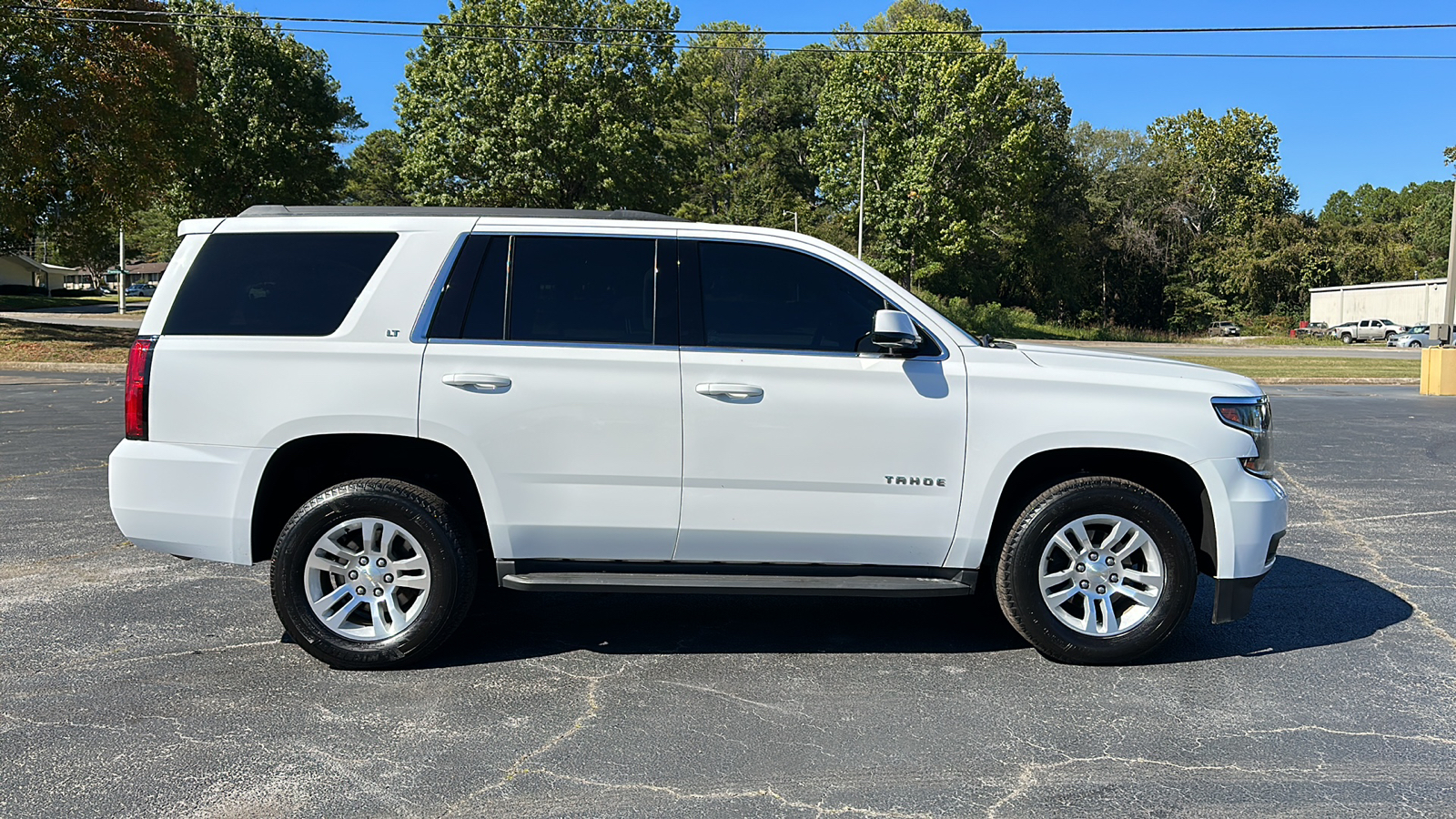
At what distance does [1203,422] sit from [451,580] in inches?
130

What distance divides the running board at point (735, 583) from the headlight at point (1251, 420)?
135cm

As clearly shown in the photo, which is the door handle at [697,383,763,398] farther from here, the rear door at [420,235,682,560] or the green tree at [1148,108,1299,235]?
the green tree at [1148,108,1299,235]

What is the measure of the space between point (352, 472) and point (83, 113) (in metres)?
25.3

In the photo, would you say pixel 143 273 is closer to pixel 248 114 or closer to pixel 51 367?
pixel 248 114

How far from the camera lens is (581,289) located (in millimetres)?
4574

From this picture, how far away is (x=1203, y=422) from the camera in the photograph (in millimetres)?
4504

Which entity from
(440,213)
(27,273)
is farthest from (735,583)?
(27,273)

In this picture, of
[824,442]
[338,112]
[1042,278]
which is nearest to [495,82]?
[338,112]

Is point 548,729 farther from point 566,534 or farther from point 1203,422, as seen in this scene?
point 1203,422

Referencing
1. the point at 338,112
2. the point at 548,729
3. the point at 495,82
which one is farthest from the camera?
the point at 338,112

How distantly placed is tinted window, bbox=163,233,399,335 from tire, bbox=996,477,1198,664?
3.11 metres

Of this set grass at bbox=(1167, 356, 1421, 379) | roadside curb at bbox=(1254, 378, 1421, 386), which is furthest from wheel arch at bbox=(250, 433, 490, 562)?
roadside curb at bbox=(1254, 378, 1421, 386)

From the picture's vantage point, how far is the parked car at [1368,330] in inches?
2114

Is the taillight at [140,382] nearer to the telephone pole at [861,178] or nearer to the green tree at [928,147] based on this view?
the telephone pole at [861,178]
